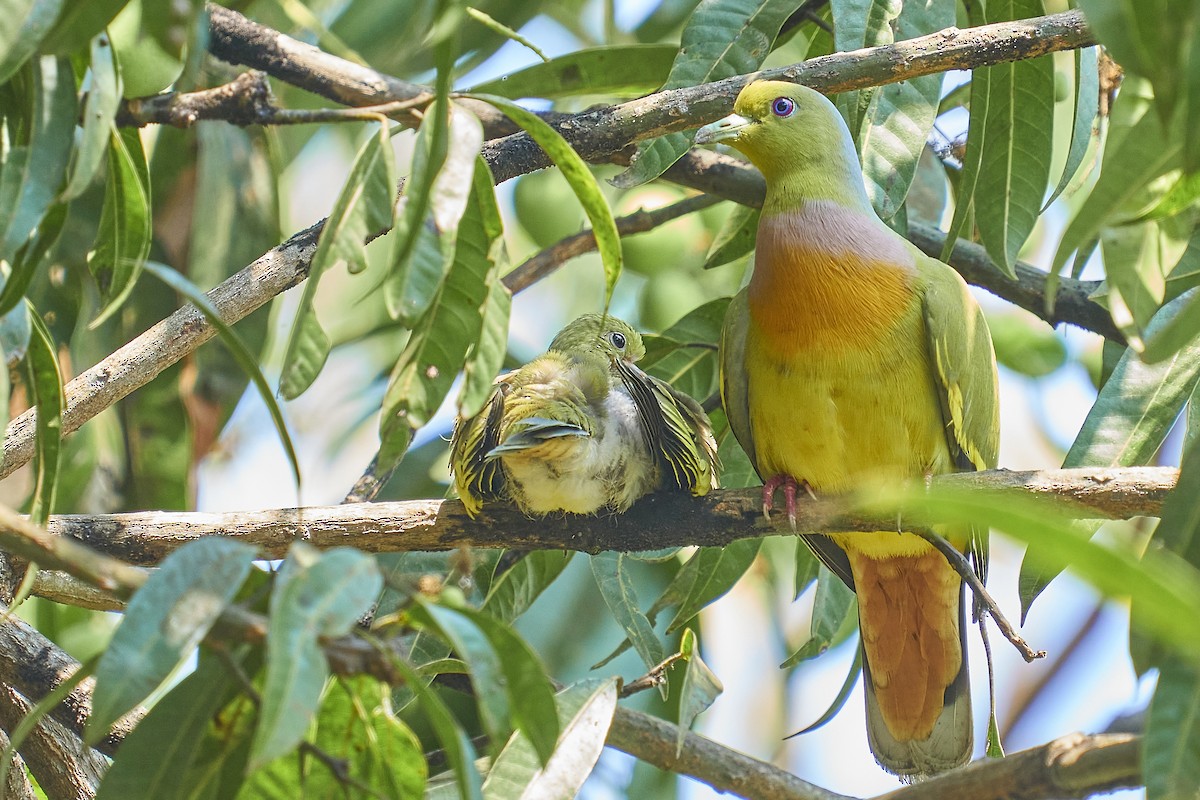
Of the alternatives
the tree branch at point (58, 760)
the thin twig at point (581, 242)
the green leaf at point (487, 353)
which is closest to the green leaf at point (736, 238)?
the thin twig at point (581, 242)

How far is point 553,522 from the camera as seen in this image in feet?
9.03

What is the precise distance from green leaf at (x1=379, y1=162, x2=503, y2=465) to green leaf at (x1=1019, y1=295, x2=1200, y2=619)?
133 cm

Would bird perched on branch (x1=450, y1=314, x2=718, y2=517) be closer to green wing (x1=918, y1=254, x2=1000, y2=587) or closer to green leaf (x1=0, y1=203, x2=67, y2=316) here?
green wing (x1=918, y1=254, x2=1000, y2=587)

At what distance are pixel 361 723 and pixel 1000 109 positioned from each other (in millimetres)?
2071

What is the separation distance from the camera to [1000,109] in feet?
9.49

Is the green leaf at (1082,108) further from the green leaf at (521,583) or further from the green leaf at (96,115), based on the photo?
the green leaf at (96,115)

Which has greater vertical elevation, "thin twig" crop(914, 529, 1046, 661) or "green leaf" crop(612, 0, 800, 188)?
"green leaf" crop(612, 0, 800, 188)

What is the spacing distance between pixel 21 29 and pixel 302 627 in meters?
0.75

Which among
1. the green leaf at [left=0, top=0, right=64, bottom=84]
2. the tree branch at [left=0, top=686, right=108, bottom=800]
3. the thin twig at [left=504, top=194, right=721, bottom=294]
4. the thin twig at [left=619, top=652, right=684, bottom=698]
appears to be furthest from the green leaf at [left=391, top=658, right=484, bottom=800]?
the thin twig at [left=504, top=194, right=721, bottom=294]

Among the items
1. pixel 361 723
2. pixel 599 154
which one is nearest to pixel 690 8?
pixel 599 154

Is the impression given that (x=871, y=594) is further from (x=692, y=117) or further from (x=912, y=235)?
(x=692, y=117)

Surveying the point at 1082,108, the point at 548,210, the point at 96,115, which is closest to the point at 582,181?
the point at 96,115

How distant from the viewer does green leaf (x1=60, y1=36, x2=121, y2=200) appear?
1.57 meters

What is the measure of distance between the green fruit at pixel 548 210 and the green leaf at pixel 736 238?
2.39 feet
